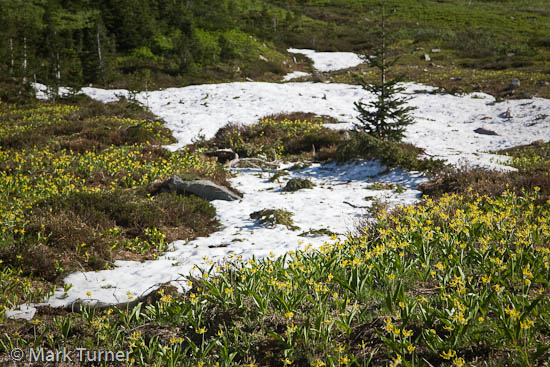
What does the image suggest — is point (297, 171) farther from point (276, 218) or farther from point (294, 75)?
point (294, 75)

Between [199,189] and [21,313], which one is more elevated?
[21,313]

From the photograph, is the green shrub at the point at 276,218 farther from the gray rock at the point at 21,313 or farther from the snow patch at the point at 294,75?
the snow patch at the point at 294,75

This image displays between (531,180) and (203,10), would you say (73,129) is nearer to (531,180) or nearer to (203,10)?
(531,180)

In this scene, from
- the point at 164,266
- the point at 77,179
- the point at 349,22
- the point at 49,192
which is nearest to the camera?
the point at 164,266

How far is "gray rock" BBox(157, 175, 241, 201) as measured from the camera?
938 centimetres

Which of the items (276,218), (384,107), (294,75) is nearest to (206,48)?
(294,75)

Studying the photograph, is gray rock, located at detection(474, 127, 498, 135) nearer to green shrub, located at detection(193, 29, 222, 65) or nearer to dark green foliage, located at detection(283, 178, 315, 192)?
dark green foliage, located at detection(283, 178, 315, 192)

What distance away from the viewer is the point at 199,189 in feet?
31.3

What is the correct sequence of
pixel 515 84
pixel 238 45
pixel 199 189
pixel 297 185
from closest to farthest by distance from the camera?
1. pixel 199 189
2. pixel 297 185
3. pixel 515 84
4. pixel 238 45

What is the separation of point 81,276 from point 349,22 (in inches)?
2478

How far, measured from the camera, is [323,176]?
39.8 feet

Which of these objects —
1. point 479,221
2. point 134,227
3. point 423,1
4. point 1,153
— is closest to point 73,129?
point 1,153

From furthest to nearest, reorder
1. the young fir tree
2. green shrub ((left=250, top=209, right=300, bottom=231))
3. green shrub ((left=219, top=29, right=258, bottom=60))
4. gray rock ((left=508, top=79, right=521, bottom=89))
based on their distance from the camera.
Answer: green shrub ((left=219, top=29, right=258, bottom=60)) → gray rock ((left=508, top=79, right=521, bottom=89)) → the young fir tree → green shrub ((left=250, top=209, right=300, bottom=231))

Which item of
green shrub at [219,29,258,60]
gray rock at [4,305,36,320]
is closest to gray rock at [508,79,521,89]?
green shrub at [219,29,258,60]
